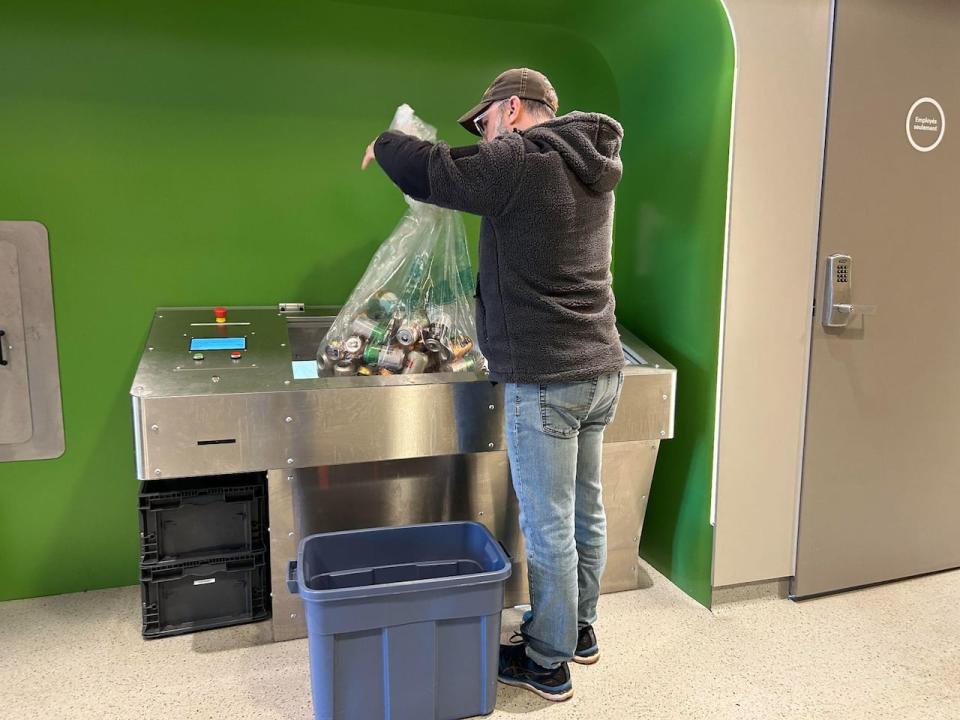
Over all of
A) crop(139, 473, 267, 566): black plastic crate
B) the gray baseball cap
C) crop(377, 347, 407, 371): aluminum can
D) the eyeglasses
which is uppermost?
the gray baseball cap

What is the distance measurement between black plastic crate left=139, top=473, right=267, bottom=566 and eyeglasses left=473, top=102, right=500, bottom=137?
3.63 feet

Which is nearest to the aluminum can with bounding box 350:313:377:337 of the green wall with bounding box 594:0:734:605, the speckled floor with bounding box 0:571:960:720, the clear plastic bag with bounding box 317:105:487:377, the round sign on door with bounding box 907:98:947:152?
the clear plastic bag with bounding box 317:105:487:377

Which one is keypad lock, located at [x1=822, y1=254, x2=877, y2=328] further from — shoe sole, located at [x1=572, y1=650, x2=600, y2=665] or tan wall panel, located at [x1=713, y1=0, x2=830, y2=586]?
shoe sole, located at [x1=572, y1=650, x2=600, y2=665]

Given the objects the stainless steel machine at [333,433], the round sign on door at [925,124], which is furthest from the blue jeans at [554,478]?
the round sign on door at [925,124]

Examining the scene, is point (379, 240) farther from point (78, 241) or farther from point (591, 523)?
point (591, 523)

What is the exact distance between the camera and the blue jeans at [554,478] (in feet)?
5.19

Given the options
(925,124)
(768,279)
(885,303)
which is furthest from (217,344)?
(925,124)

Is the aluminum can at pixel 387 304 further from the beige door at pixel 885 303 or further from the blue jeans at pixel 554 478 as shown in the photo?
the beige door at pixel 885 303

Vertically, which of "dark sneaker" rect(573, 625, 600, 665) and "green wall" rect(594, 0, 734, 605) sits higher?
"green wall" rect(594, 0, 734, 605)

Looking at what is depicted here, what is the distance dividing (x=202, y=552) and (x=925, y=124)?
2.45 meters

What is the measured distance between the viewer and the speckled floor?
1.66 m

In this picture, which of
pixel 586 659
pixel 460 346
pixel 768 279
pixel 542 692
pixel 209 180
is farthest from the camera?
pixel 209 180

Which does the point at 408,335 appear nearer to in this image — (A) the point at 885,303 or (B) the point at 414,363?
(B) the point at 414,363

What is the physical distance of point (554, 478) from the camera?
1596mm
